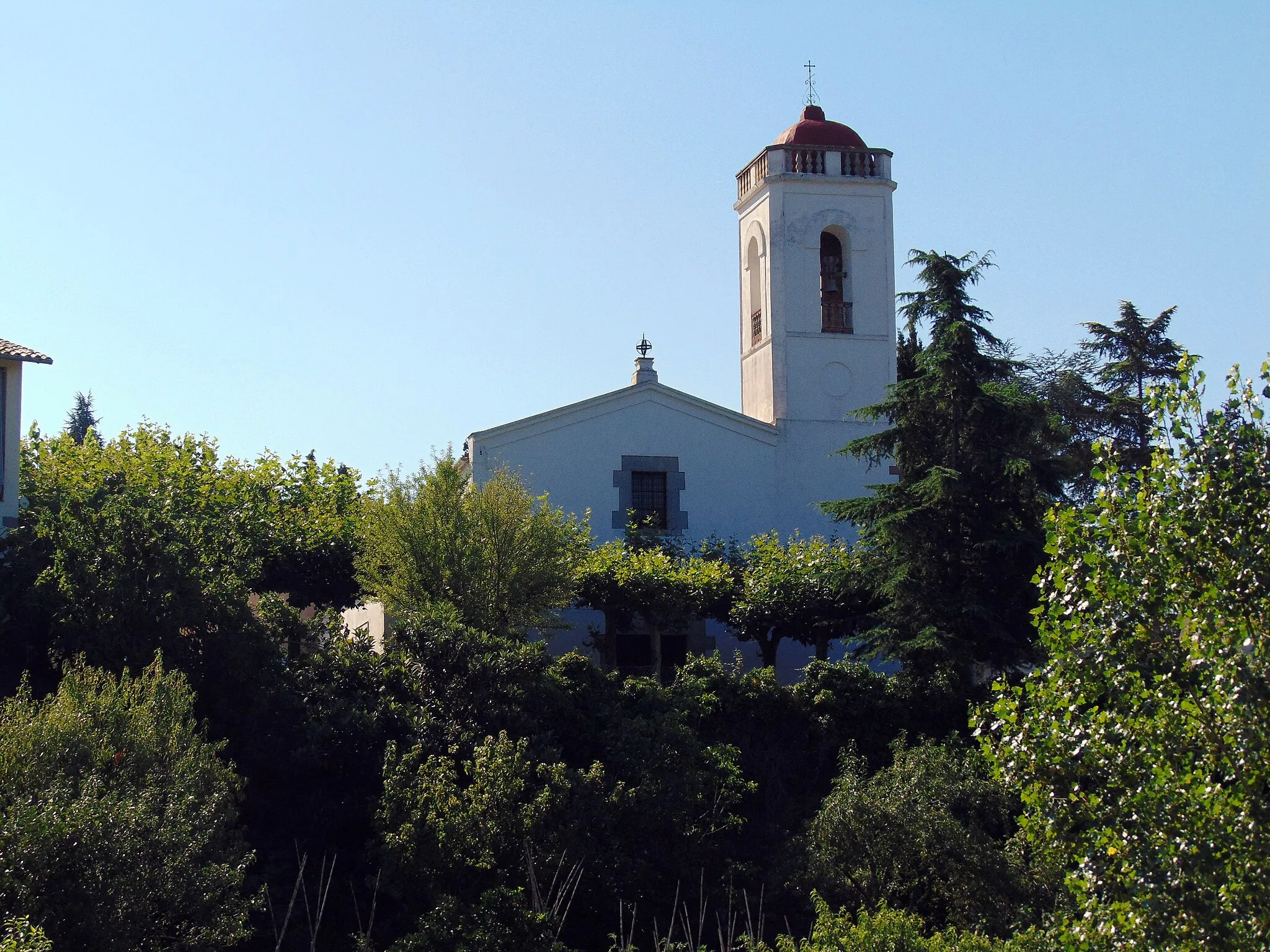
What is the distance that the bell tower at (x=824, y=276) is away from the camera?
2884cm

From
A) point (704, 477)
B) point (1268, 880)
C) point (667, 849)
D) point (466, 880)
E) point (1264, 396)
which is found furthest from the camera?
point (704, 477)

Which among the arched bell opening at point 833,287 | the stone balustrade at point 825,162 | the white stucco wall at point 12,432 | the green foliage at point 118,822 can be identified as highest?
the stone balustrade at point 825,162

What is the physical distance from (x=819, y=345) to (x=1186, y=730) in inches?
804

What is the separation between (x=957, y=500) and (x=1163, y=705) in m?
12.6

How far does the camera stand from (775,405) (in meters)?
28.6

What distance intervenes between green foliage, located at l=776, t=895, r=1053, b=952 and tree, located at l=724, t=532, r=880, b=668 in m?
10.5

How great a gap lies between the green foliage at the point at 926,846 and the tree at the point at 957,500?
3005 mm

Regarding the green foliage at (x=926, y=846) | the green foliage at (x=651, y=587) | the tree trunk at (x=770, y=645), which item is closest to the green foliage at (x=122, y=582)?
the green foliage at (x=651, y=587)

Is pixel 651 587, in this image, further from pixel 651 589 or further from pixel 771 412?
pixel 771 412

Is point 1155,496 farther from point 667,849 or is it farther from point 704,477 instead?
point 704,477

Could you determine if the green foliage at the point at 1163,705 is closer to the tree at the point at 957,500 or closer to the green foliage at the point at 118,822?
the green foliage at the point at 118,822

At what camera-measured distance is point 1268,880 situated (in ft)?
28.1

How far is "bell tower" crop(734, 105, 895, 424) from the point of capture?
94.6 ft

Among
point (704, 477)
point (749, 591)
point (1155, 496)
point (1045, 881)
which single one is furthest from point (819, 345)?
point (1155, 496)
